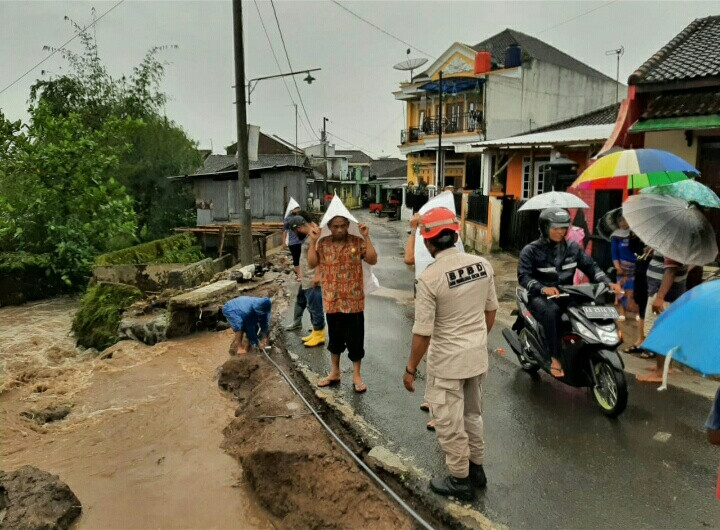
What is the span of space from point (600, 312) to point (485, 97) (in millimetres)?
24188

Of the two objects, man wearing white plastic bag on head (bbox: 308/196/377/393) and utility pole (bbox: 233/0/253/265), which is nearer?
man wearing white plastic bag on head (bbox: 308/196/377/393)

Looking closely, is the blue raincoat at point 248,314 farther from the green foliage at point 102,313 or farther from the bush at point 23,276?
the bush at point 23,276

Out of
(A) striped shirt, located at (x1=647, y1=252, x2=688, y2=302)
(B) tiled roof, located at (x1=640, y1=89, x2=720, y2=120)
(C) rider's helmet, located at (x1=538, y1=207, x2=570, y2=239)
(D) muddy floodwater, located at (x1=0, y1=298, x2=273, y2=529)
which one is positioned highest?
(B) tiled roof, located at (x1=640, y1=89, x2=720, y2=120)

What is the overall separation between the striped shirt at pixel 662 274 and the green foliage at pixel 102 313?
967cm

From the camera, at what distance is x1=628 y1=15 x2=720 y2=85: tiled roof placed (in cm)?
874

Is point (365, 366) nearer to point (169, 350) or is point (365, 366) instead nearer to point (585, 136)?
point (169, 350)

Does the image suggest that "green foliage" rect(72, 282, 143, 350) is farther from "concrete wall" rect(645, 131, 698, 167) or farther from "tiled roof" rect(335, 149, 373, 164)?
"tiled roof" rect(335, 149, 373, 164)

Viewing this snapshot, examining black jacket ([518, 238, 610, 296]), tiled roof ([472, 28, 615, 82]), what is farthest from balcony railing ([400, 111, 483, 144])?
black jacket ([518, 238, 610, 296])

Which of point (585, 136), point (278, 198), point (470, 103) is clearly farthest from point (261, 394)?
point (470, 103)

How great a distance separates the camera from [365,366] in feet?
20.4

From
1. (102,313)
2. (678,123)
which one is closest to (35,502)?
(102,313)

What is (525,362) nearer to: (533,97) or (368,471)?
(368,471)

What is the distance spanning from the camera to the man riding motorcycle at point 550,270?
4969 mm

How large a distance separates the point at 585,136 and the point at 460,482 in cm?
1381
